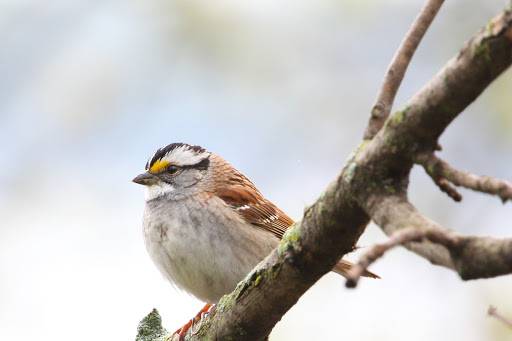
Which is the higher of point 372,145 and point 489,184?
point 372,145

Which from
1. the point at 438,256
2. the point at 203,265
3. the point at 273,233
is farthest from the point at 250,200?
the point at 438,256

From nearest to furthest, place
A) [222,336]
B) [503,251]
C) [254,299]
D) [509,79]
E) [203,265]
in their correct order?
[503,251], [254,299], [222,336], [203,265], [509,79]

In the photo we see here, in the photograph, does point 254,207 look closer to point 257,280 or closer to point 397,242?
point 257,280

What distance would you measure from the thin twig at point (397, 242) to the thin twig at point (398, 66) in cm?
70

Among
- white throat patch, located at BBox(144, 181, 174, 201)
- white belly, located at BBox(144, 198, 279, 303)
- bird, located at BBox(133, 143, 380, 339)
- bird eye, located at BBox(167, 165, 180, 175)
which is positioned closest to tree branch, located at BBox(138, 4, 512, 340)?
bird, located at BBox(133, 143, 380, 339)

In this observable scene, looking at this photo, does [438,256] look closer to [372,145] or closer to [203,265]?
[372,145]

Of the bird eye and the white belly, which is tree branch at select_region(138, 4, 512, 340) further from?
the bird eye

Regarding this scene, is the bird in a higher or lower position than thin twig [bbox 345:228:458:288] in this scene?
higher

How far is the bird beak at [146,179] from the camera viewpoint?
5.38 meters

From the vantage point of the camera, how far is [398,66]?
2.37 metres

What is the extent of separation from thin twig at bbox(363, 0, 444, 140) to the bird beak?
10.6 ft

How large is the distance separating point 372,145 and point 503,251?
722 millimetres

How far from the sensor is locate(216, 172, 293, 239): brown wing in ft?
16.7

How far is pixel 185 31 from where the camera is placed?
6.43m
